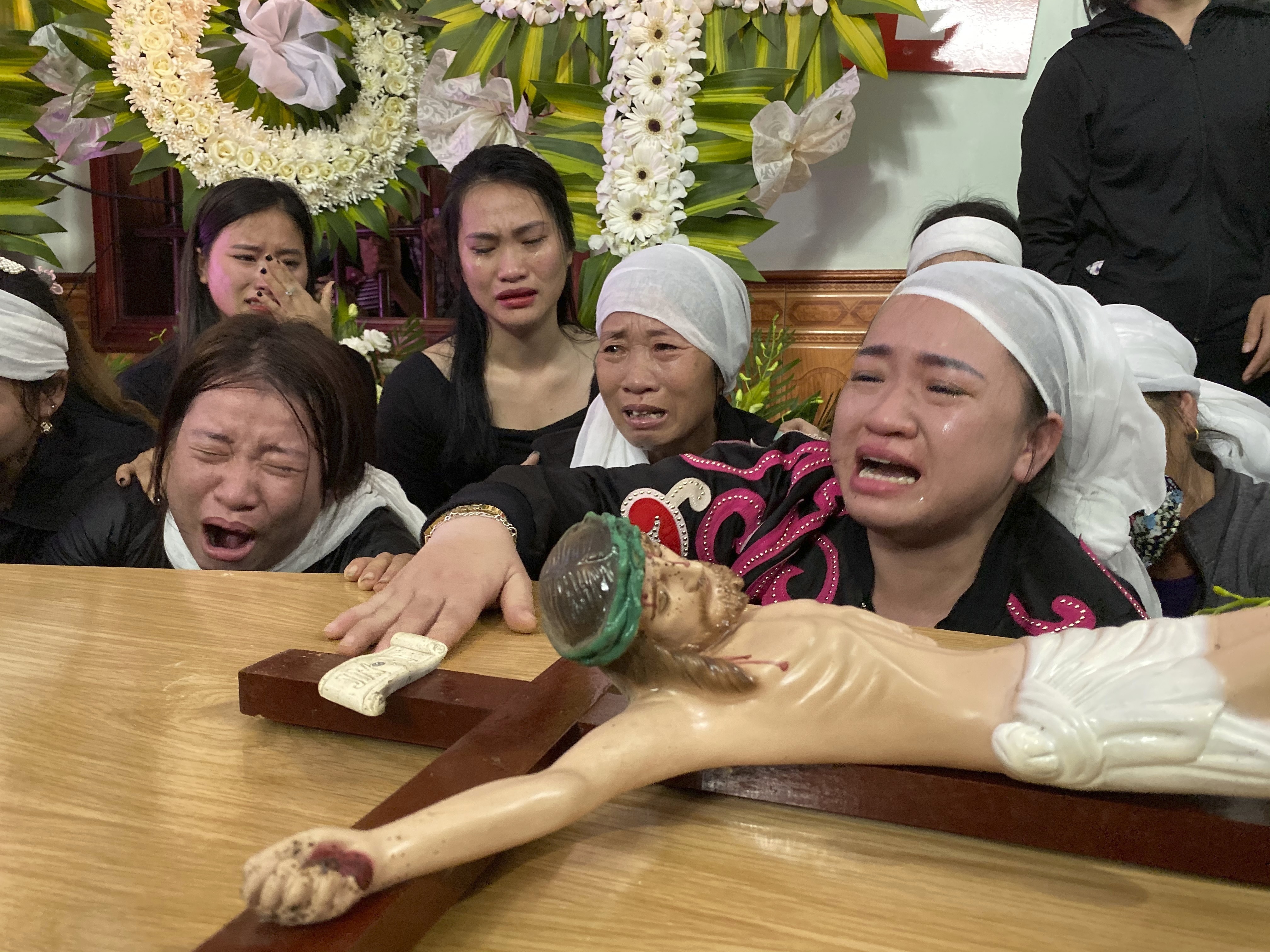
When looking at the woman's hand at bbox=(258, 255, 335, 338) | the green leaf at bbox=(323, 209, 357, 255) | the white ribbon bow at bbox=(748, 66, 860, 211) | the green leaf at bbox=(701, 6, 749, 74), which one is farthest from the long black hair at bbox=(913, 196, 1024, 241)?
the green leaf at bbox=(323, 209, 357, 255)

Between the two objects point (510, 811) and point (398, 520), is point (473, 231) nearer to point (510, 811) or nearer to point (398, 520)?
point (398, 520)

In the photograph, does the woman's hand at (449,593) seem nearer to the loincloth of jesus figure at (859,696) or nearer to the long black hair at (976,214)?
the loincloth of jesus figure at (859,696)

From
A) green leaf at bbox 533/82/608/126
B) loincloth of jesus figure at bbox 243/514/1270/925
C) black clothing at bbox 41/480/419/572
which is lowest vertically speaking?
black clothing at bbox 41/480/419/572

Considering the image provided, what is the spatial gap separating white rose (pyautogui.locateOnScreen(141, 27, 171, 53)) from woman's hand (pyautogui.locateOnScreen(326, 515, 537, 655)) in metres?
2.74

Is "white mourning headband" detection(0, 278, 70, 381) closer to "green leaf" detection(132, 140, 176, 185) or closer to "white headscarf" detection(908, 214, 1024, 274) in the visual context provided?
"green leaf" detection(132, 140, 176, 185)

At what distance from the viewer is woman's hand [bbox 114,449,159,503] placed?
83.4 inches

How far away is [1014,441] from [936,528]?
0.46 ft

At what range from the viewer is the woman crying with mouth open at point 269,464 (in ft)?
5.39

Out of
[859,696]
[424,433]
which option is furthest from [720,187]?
[859,696]

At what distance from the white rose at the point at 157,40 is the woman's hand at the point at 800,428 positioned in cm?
240

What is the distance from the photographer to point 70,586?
4.13ft

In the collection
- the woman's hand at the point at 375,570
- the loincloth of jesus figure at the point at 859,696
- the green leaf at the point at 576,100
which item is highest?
the green leaf at the point at 576,100

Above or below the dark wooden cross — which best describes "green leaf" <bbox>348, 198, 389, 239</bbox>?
above

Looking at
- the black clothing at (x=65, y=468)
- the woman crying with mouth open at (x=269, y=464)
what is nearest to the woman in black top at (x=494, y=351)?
the black clothing at (x=65, y=468)
